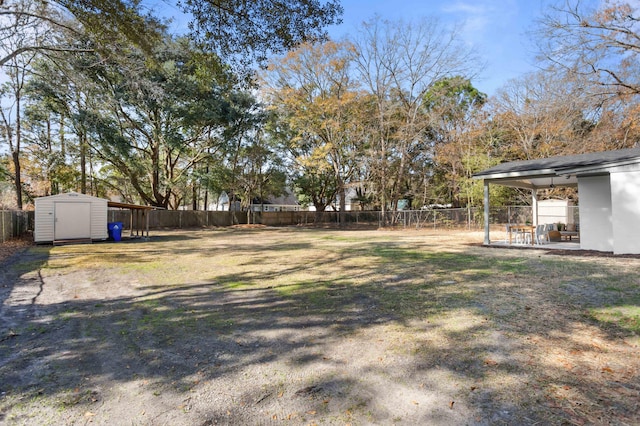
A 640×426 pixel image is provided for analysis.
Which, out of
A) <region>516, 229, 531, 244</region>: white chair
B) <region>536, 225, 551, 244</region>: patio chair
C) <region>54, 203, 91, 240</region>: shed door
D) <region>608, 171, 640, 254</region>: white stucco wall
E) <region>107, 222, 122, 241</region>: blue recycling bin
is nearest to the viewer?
<region>608, 171, 640, 254</region>: white stucco wall

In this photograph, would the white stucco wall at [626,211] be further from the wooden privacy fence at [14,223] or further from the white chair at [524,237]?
the wooden privacy fence at [14,223]

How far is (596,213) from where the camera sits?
9688 mm

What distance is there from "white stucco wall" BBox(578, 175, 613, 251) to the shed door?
18.5 m

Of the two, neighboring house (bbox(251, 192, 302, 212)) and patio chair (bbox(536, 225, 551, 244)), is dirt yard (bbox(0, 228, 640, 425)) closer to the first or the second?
patio chair (bbox(536, 225, 551, 244))

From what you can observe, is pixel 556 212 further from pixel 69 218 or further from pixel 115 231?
pixel 69 218

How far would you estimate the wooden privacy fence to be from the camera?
1353 cm

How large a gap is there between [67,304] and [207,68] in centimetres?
522

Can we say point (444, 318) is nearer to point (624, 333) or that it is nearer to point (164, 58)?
point (624, 333)

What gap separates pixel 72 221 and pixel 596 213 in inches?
747

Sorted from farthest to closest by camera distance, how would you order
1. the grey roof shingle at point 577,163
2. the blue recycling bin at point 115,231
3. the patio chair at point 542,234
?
1. the blue recycling bin at point 115,231
2. the patio chair at point 542,234
3. the grey roof shingle at point 577,163

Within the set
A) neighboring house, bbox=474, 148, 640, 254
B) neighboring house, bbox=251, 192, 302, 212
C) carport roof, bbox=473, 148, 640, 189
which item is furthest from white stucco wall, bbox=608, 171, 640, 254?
neighboring house, bbox=251, 192, 302, 212

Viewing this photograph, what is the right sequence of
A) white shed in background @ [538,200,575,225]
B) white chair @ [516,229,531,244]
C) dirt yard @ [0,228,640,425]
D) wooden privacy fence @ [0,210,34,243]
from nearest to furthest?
dirt yard @ [0,228,640,425] < white chair @ [516,229,531,244] < wooden privacy fence @ [0,210,34,243] < white shed in background @ [538,200,575,225]

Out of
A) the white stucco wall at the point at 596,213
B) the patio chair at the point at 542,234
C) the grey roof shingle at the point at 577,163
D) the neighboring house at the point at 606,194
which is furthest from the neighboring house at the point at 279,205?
the white stucco wall at the point at 596,213

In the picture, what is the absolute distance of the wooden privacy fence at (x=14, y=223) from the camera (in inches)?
533
